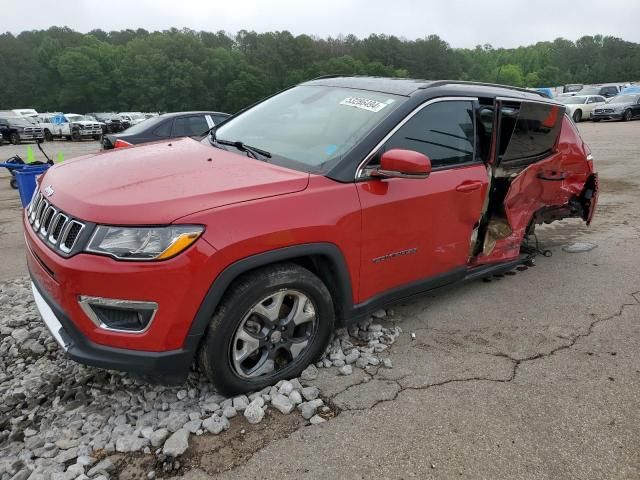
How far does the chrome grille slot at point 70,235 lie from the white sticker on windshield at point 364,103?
191 cm

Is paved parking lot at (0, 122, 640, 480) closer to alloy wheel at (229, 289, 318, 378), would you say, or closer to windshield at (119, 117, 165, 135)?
alloy wheel at (229, 289, 318, 378)

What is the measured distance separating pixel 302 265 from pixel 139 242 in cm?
95

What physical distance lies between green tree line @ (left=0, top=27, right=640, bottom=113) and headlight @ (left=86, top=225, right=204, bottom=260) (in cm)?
8075

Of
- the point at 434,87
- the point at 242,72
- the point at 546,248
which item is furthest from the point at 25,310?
the point at 242,72

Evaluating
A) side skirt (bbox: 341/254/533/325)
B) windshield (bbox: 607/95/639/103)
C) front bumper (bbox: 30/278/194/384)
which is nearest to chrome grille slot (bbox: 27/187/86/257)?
front bumper (bbox: 30/278/194/384)

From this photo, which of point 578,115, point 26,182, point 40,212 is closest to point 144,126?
point 26,182

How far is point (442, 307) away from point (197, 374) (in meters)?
1.98

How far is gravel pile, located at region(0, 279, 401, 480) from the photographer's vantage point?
2363mm

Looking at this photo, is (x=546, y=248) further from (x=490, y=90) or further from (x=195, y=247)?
(x=195, y=247)

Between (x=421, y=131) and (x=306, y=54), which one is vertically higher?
(x=306, y=54)

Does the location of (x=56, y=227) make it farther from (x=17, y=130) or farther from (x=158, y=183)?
(x=17, y=130)

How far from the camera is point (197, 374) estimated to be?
2.98 metres

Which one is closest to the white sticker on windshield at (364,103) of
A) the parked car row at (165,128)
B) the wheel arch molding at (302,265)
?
the wheel arch molding at (302,265)

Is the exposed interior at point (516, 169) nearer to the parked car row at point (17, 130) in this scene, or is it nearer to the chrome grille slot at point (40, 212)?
the chrome grille slot at point (40, 212)
